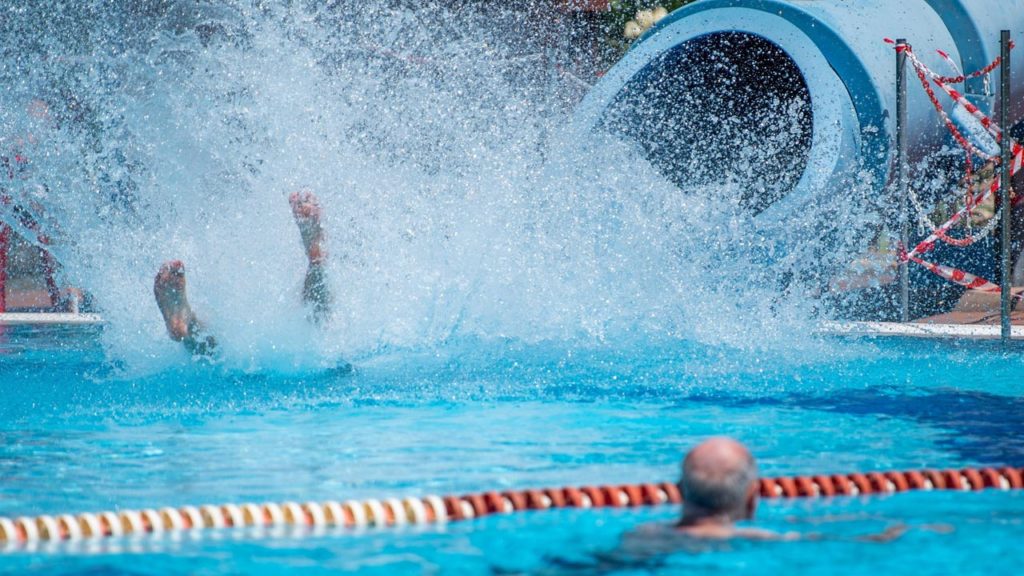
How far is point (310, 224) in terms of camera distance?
6.43 metres

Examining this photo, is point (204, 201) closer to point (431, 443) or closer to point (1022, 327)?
point (431, 443)

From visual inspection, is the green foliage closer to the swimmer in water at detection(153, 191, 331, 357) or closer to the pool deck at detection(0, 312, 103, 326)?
the pool deck at detection(0, 312, 103, 326)

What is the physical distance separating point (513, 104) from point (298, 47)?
2957mm

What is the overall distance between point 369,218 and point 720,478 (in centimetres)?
491

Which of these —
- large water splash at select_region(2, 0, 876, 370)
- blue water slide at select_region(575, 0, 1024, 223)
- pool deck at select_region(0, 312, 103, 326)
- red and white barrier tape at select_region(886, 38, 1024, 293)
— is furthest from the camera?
pool deck at select_region(0, 312, 103, 326)

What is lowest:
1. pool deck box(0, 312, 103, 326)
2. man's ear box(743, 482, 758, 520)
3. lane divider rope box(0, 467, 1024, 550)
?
lane divider rope box(0, 467, 1024, 550)

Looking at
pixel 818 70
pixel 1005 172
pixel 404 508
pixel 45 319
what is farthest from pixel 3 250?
pixel 404 508

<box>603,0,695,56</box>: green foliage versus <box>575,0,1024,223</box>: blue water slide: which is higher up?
<box>603,0,695,56</box>: green foliage

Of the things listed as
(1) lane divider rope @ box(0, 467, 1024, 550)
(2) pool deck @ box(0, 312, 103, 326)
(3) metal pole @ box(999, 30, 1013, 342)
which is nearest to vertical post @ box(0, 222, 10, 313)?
(2) pool deck @ box(0, 312, 103, 326)

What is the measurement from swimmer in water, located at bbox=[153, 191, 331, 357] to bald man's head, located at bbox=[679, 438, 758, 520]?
12.3 ft

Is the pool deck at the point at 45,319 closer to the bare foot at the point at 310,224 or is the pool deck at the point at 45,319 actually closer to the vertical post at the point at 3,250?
the vertical post at the point at 3,250

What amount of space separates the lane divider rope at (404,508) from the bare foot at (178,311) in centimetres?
266

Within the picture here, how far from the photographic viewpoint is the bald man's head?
116 inches

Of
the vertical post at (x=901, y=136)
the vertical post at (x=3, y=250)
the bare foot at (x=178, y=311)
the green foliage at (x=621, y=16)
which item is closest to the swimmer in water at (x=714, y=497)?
the bare foot at (x=178, y=311)
